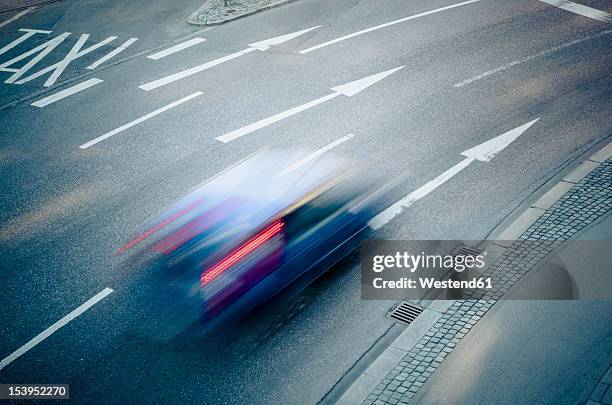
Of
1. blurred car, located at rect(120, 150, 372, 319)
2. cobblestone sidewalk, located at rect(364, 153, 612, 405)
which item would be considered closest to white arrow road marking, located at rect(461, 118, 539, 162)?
cobblestone sidewalk, located at rect(364, 153, 612, 405)

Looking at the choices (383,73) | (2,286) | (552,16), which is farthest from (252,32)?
(2,286)

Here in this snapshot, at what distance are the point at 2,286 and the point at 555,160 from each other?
30.5ft

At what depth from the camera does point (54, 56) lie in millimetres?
17266

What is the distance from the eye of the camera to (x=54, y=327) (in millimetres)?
8242

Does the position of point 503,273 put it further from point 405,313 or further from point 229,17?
point 229,17

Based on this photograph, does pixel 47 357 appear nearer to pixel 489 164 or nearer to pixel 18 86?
pixel 489 164

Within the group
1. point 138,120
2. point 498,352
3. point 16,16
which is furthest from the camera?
point 16,16

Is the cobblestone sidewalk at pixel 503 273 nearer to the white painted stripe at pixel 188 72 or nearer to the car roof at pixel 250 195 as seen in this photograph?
the car roof at pixel 250 195

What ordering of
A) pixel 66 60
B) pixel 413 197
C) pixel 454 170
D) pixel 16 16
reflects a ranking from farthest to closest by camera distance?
pixel 16 16, pixel 66 60, pixel 454 170, pixel 413 197

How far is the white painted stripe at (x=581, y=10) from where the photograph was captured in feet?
54.7

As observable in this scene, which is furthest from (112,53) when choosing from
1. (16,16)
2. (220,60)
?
(16,16)

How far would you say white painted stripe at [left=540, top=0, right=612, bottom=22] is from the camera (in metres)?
16.7

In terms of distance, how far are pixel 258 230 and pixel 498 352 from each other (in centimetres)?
336

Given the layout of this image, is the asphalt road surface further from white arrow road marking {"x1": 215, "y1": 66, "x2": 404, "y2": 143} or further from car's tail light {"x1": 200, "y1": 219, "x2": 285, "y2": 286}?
car's tail light {"x1": 200, "y1": 219, "x2": 285, "y2": 286}
